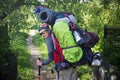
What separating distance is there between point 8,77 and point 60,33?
4.45m

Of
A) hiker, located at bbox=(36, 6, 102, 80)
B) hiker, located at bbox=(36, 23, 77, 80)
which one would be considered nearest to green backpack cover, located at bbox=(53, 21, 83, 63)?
hiker, located at bbox=(36, 6, 102, 80)

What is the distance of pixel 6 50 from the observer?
10.3 m

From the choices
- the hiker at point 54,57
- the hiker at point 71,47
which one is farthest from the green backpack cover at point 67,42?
the hiker at point 54,57

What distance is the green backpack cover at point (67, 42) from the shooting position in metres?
5.80

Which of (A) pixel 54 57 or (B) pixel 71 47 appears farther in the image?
(A) pixel 54 57

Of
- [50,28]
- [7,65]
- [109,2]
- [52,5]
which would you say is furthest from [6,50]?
[109,2]

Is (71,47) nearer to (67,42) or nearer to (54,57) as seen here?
(67,42)

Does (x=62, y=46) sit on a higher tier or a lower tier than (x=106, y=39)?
higher

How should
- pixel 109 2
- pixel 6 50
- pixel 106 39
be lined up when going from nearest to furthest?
pixel 6 50 → pixel 106 39 → pixel 109 2

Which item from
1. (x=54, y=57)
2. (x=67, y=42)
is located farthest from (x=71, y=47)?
(x=54, y=57)

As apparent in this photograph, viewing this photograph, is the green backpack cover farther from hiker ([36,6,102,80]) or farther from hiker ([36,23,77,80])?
hiker ([36,23,77,80])

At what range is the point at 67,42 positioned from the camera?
19.1ft

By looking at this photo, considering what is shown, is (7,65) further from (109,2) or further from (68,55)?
(109,2)

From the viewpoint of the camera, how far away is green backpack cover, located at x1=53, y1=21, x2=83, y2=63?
5.80 metres
